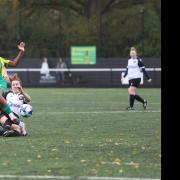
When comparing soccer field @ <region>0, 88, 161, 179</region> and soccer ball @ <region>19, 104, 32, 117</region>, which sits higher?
soccer ball @ <region>19, 104, 32, 117</region>

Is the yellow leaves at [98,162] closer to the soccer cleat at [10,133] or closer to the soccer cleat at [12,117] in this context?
the soccer cleat at [12,117]

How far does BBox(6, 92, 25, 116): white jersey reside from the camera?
14703 mm

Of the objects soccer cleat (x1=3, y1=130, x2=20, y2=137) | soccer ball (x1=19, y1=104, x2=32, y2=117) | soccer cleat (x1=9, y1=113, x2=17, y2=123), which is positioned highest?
soccer ball (x1=19, y1=104, x2=32, y2=117)

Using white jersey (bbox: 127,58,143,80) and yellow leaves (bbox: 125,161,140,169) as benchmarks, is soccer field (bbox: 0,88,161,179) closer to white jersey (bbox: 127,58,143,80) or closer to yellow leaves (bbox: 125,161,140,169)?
yellow leaves (bbox: 125,161,140,169)

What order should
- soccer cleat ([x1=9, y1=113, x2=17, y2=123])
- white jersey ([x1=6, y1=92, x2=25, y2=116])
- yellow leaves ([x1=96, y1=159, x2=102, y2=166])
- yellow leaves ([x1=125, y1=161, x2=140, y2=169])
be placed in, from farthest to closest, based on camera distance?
white jersey ([x1=6, y1=92, x2=25, y2=116]) < soccer cleat ([x1=9, y1=113, x2=17, y2=123]) < yellow leaves ([x1=96, y1=159, x2=102, y2=166]) < yellow leaves ([x1=125, y1=161, x2=140, y2=169])

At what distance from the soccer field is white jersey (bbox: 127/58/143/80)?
3594mm

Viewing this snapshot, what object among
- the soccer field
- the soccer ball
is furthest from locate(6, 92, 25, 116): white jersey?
the soccer field

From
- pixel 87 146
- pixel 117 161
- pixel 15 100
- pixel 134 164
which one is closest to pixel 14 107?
pixel 15 100

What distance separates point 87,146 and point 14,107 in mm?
2746

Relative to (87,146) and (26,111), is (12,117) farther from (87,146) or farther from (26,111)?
(87,146)

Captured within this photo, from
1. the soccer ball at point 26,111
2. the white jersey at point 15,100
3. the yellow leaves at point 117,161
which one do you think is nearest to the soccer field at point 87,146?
the yellow leaves at point 117,161

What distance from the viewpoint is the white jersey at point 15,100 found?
48.2 feet
